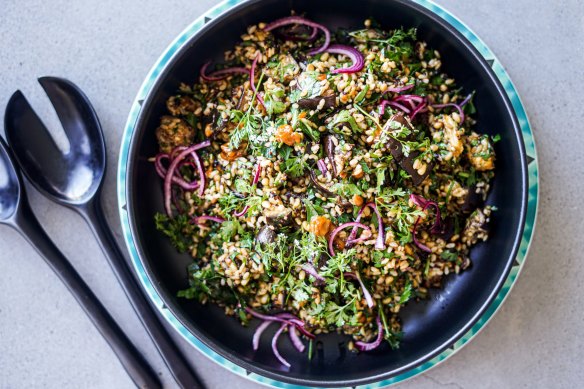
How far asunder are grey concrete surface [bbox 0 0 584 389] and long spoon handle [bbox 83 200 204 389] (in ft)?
0.40

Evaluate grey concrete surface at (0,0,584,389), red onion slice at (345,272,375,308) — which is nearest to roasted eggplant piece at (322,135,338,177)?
red onion slice at (345,272,375,308)

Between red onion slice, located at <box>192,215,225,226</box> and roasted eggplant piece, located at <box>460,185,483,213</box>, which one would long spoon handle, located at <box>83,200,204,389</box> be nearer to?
red onion slice, located at <box>192,215,225,226</box>

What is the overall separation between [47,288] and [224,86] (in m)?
1.53

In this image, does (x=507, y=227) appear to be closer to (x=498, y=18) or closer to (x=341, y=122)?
(x=341, y=122)

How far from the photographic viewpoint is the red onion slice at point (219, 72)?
8.89ft

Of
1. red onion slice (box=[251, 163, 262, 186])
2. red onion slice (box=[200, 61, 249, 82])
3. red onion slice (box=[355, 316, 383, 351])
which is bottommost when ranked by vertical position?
red onion slice (box=[355, 316, 383, 351])

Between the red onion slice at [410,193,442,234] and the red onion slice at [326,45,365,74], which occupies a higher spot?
the red onion slice at [326,45,365,74]

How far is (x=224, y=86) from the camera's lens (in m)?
2.73

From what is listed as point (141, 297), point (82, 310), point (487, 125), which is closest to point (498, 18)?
point (487, 125)

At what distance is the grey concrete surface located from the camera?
2869mm

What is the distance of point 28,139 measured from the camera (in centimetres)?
278

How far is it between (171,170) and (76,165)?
55 centimetres

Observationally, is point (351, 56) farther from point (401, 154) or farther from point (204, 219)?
point (204, 219)

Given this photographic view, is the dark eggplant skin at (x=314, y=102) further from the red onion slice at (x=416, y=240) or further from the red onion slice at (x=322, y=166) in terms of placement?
the red onion slice at (x=416, y=240)
